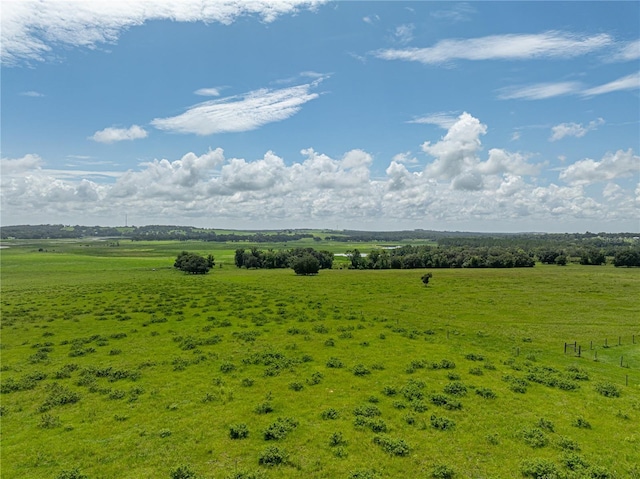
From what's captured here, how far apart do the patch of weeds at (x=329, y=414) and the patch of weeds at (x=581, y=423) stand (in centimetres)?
1527

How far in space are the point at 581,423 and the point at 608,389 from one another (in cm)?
842

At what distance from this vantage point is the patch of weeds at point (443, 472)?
16.9 meters

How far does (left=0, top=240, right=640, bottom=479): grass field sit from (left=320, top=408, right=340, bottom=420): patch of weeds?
0.11m

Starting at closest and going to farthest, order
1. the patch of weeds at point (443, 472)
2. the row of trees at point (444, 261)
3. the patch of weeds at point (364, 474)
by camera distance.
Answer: the patch of weeds at point (364, 474) < the patch of weeds at point (443, 472) < the row of trees at point (444, 261)

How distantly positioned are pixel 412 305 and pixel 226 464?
56.1 meters

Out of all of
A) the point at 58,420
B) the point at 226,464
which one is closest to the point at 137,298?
the point at 58,420

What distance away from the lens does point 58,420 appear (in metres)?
22.1

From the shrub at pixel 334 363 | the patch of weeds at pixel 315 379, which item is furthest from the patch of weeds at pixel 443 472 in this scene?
the shrub at pixel 334 363

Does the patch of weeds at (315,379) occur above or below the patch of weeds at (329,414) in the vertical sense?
below

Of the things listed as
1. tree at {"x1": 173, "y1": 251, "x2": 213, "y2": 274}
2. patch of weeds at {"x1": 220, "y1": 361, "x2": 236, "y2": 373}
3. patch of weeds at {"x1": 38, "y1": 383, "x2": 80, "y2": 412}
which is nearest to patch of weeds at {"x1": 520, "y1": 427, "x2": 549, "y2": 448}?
patch of weeds at {"x1": 220, "y1": 361, "x2": 236, "y2": 373}

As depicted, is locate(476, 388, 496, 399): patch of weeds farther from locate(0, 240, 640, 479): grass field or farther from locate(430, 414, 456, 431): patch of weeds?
locate(430, 414, 456, 431): patch of weeds

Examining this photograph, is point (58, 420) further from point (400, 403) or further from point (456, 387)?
point (456, 387)

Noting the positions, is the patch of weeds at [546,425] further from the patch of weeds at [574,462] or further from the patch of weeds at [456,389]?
the patch of weeds at [456,389]

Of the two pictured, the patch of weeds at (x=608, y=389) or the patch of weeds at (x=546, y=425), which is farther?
the patch of weeds at (x=608, y=389)
